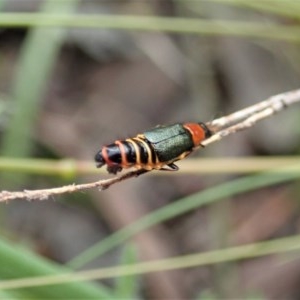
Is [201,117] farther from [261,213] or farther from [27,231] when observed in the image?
[27,231]

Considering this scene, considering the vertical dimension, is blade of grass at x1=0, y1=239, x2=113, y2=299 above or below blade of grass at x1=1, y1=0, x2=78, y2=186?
below

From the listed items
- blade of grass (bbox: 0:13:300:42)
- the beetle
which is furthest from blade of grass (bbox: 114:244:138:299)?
blade of grass (bbox: 0:13:300:42)

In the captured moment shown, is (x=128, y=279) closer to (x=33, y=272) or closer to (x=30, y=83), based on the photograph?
(x=33, y=272)

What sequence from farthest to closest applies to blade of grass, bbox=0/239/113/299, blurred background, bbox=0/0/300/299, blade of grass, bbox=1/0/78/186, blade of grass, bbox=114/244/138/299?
blurred background, bbox=0/0/300/299 < blade of grass, bbox=1/0/78/186 < blade of grass, bbox=114/244/138/299 < blade of grass, bbox=0/239/113/299

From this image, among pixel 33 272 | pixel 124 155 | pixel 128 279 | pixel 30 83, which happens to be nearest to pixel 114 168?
pixel 124 155

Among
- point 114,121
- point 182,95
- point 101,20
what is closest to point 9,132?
point 101,20

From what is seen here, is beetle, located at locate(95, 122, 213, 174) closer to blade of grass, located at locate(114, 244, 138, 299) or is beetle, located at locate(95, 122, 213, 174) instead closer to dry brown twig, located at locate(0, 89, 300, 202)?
dry brown twig, located at locate(0, 89, 300, 202)

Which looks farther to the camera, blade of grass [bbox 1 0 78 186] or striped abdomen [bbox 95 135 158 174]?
blade of grass [bbox 1 0 78 186]
